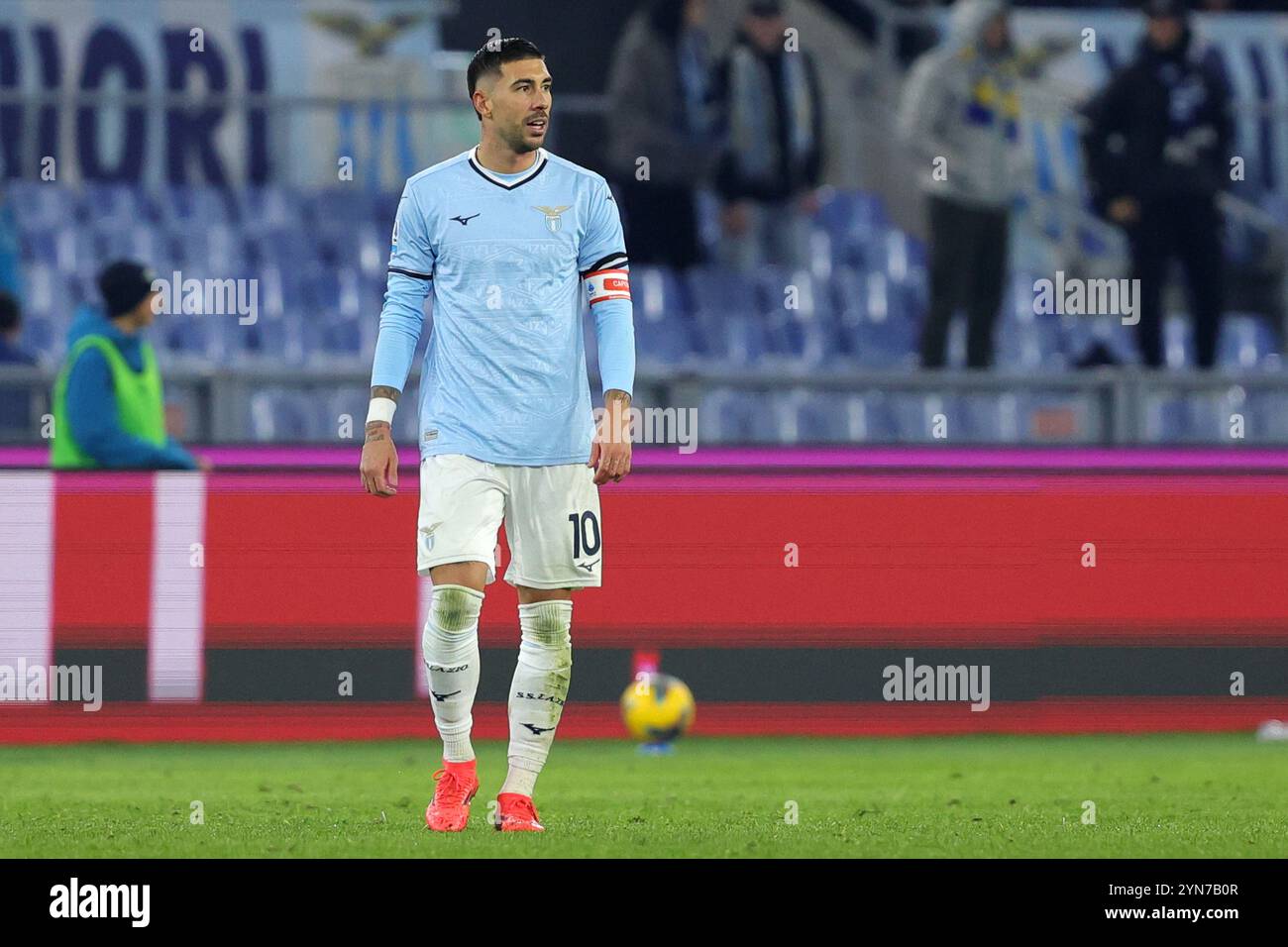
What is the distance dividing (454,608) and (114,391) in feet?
13.0

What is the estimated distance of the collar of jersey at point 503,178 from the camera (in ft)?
20.9

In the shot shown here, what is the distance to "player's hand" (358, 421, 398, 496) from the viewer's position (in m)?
6.16

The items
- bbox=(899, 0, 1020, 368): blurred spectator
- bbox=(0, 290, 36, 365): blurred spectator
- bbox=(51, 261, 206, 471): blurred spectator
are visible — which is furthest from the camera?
bbox=(899, 0, 1020, 368): blurred spectator

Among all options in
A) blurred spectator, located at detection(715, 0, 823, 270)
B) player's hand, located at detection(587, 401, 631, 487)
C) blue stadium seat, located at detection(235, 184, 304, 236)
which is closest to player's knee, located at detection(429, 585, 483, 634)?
player's hand, located at detection(587, 401, 631, 487)

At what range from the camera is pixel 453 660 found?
250 inches

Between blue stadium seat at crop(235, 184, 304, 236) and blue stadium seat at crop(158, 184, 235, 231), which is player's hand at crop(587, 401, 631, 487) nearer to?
blue stadium seat at crop(235, 184, 304, 236)

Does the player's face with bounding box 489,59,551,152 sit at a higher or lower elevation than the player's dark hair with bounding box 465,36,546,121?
lower

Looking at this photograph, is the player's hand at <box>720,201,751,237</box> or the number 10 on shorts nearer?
the number 10 on shorts

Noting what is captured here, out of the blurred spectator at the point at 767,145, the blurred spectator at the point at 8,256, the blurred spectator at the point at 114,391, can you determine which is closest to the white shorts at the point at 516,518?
the blurred spectator at the point at 114,391

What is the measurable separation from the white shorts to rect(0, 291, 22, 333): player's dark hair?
18.7ft

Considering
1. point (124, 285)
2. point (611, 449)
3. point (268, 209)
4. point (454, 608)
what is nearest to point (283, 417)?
point (124, 285)

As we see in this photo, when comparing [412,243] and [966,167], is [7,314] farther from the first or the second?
[412,243]
